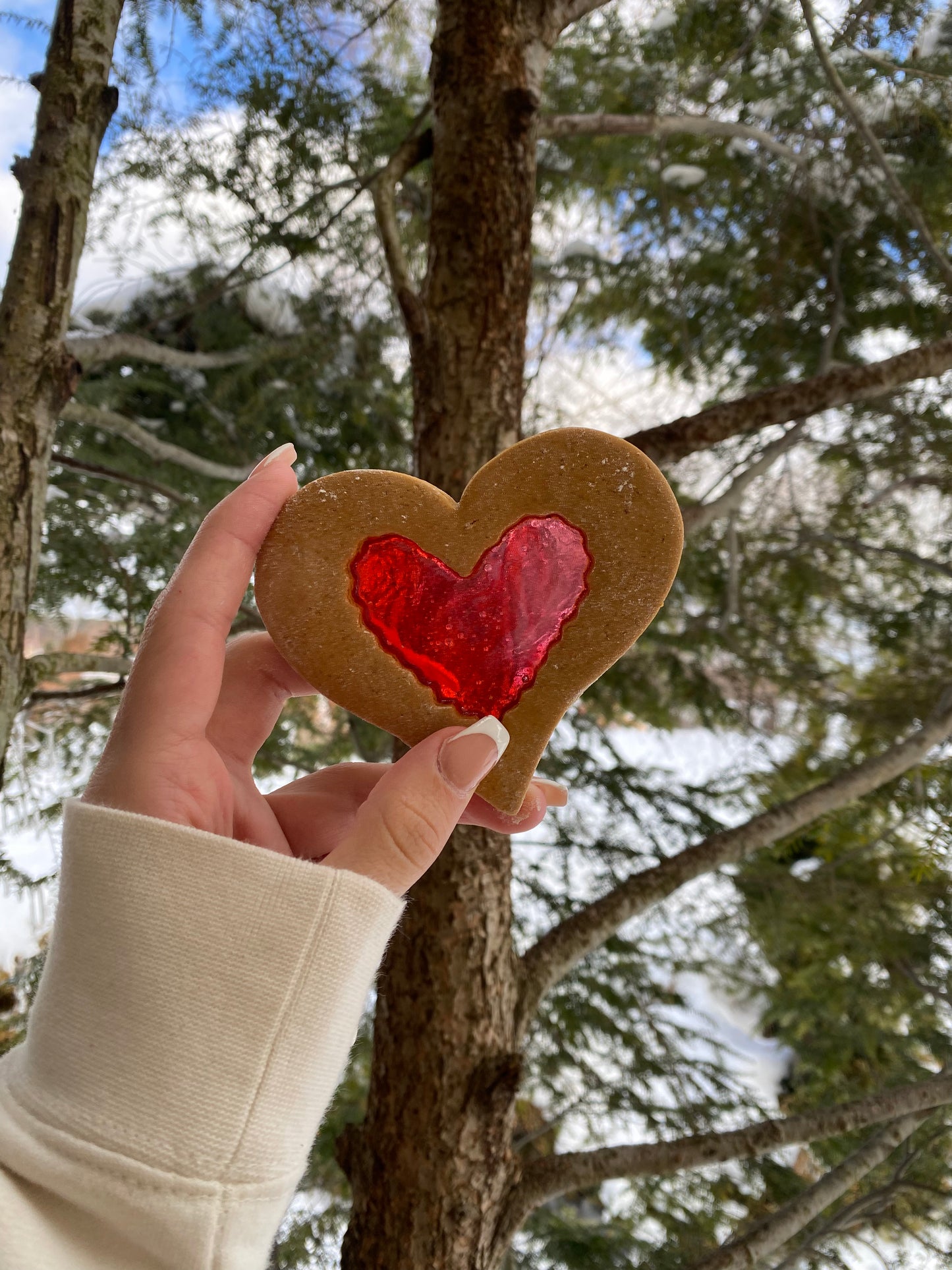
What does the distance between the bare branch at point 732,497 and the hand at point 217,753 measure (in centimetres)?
143

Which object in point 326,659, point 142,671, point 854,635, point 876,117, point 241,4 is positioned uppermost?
point 876,117

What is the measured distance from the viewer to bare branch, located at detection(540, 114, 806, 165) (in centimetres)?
259

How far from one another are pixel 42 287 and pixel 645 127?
6.20 ft

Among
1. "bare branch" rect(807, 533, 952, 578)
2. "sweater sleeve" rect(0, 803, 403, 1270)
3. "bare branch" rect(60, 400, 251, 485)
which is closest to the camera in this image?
"sweater sleeve" rect(0, 803, 403, 1270)

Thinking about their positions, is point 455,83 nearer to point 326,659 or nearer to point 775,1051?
point 326,659

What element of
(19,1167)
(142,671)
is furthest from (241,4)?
(19,1167)

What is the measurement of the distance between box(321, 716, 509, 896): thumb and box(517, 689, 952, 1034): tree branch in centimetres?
111

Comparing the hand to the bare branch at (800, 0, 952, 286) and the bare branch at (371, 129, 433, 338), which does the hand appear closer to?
the bare branch at (371, 129, 433, 338)

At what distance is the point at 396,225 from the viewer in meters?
2.27

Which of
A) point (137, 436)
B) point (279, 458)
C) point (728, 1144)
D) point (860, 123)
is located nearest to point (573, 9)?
point (860, 123)

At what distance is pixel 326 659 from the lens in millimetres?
1330

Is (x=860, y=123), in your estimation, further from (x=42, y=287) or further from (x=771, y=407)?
(x=42, y=287)

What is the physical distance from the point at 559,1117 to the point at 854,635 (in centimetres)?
232

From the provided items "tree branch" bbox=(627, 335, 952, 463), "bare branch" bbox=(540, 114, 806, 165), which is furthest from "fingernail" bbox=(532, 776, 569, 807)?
"bare branch" bbox=(540, 114, 806, 165)
